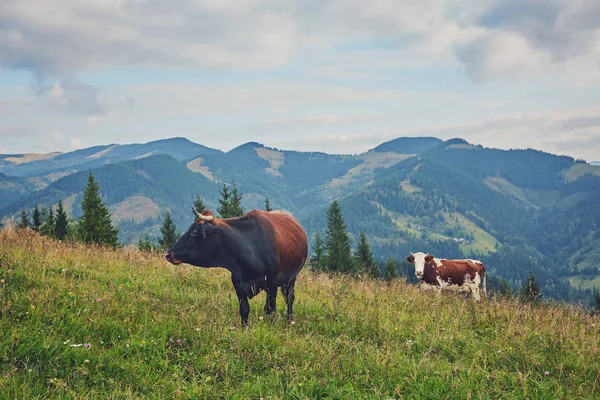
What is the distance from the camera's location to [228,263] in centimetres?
784

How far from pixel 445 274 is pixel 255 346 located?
42.6 feet

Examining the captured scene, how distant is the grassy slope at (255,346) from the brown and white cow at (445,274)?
7837 mm

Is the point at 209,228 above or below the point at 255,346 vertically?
above

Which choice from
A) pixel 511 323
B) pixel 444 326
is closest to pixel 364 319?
pixel 444 326

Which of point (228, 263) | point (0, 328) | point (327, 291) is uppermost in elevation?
point (228, 263)

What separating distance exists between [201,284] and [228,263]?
2.99m

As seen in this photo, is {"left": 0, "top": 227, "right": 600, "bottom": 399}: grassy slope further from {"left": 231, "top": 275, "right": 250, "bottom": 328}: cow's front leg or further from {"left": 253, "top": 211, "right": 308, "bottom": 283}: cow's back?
{"left": 253, "top": 211, "right": 308, "bottom": 283}: cow's back

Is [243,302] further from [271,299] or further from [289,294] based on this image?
[289,294]

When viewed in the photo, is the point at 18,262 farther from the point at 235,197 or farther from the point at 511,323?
the point at 235,197

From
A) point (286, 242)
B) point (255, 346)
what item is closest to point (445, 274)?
point (286, 242)

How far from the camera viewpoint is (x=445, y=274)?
17109 mm

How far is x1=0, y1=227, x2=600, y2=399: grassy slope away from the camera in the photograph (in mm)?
5125

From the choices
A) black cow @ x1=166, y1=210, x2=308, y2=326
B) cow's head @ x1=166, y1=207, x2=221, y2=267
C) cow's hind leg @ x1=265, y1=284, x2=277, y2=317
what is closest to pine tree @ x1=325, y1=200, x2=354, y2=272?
cow's hind leg @ x1=265, y1=284, x2=277, y2=317

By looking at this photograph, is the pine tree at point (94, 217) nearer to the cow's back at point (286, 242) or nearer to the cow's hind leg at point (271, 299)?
the cow's back at point (286, 242)
